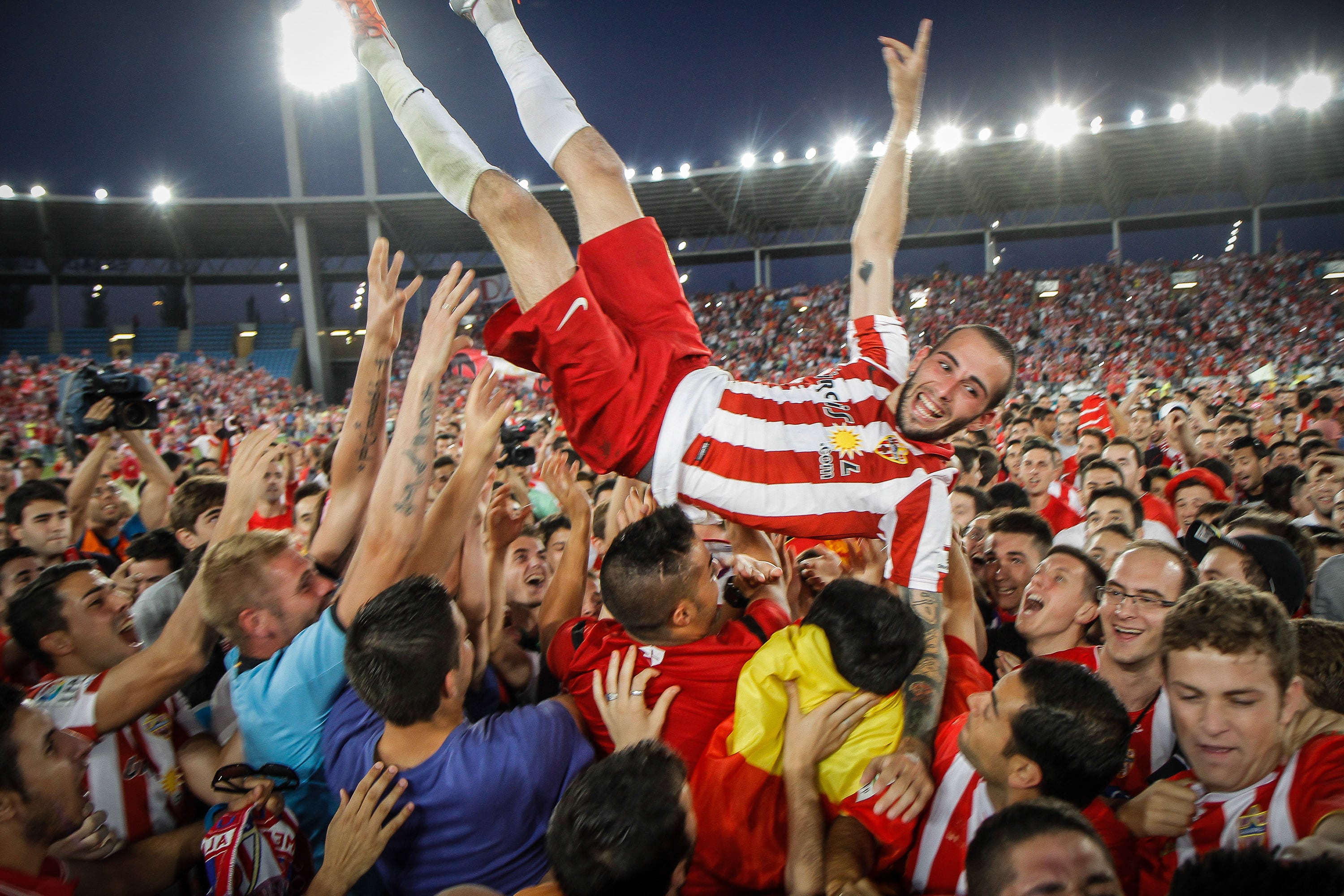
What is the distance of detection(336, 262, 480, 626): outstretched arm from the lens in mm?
2330

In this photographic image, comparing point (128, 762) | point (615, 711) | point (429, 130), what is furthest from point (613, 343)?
point (128, 762)

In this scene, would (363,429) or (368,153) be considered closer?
(363,429)

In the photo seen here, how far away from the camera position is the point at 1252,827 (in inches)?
73.4

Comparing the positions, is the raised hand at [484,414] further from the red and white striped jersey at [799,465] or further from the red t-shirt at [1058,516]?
the red t-shirt at [1058,516]

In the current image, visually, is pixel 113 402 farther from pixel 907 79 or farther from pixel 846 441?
pixel 907 79

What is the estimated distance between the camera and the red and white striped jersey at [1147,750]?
244cm

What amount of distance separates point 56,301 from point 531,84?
119 ft

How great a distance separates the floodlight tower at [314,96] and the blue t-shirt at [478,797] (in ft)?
54.4

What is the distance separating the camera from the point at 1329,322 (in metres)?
24.6

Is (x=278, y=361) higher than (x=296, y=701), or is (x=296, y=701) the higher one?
(x=278, y=361)

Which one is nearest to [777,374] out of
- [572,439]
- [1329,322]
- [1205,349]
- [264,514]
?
[1205,349]

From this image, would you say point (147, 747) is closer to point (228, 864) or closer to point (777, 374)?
point (228, 864)

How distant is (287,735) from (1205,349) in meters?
30.0

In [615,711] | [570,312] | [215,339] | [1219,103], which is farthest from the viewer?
[215,339]
